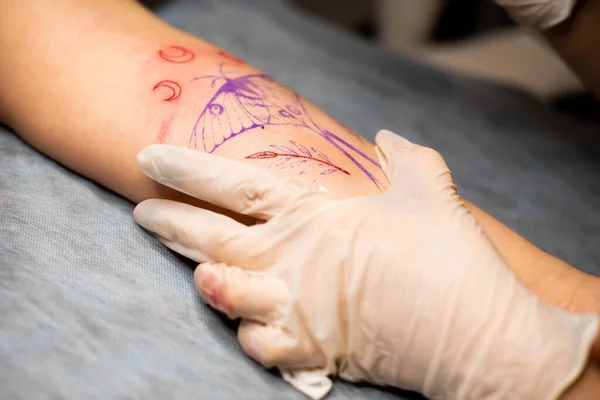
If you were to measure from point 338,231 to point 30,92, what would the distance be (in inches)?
27.2

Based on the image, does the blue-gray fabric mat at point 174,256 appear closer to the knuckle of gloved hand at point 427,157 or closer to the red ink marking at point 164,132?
the red ink marking at point 164,132

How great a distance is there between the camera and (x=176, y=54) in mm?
1133

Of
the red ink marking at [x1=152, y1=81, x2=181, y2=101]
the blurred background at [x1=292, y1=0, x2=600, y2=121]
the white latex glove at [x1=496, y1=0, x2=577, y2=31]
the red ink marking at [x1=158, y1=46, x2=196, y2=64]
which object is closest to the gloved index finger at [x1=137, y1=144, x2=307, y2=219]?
the red ink marking at [x1=152, y1=81, x2=181, y2=101]

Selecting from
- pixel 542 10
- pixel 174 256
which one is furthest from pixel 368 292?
pixel 542 10

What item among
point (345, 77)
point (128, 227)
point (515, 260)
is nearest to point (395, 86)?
point (345, 77)

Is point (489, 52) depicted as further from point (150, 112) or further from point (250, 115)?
point (150, 112)

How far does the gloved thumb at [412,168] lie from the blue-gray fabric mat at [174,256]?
370 mm

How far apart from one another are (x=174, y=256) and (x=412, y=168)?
481 millimetres

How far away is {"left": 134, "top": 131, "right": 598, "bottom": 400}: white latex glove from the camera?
835 mm

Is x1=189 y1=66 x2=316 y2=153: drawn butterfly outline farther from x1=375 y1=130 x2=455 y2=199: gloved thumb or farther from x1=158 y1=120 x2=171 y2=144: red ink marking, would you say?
x1=375 y1=130 x2=455 y2=199: gloved thumb

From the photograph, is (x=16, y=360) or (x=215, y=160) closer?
(x=16, y=360)

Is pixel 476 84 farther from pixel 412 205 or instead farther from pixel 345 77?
pixel 412 205

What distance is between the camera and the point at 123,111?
103cm

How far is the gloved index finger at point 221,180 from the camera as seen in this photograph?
0.91 meters
